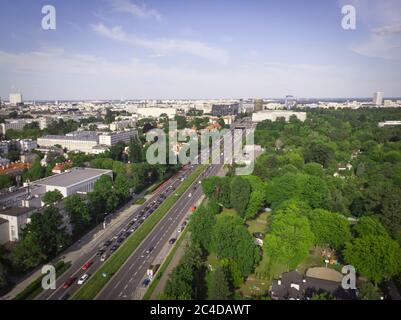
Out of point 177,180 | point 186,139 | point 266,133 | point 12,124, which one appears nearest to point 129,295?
point 177,180

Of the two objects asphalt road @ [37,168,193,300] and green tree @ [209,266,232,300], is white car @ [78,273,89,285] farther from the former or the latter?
green tree @ [209,266,232,300]

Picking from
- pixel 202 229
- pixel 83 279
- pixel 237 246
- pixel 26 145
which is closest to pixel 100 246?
pixel 83 279

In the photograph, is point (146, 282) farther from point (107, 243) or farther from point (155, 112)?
point (155, 112)

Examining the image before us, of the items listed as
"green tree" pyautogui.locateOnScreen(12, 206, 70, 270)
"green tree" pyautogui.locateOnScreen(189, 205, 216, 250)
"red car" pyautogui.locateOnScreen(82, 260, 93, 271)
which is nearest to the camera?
"green tree" pyautogui.locateOnScreen(12, 206, 70, 270)

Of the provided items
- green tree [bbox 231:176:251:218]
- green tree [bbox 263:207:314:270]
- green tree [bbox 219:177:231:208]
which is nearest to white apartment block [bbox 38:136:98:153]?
green tree [bbox 219:177:231:208]

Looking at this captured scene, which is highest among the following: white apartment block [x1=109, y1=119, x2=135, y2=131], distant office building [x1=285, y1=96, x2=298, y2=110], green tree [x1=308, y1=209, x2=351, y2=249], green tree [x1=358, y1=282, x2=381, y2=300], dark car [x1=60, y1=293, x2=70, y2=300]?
distant office building [x1=285, y1=96, x2=298, y2=110]

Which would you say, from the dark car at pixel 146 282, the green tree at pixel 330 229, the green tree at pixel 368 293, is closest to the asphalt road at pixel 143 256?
the dark car at pixel 146 282

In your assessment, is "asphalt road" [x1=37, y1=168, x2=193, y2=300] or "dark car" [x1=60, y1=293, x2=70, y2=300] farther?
"asphalt road" [x1=37, y1=168, x2=193, y2=300]
